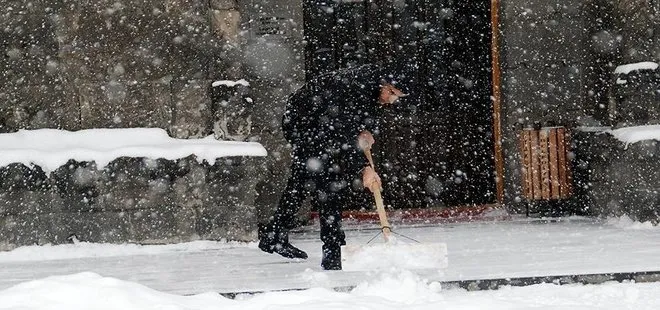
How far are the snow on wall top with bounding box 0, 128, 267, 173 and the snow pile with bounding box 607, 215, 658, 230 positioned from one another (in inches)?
139

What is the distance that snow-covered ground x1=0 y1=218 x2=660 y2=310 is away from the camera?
164 inches

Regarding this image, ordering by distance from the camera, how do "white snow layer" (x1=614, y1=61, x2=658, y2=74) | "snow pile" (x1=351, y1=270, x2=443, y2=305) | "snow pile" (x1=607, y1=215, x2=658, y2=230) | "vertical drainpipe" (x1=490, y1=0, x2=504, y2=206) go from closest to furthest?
"snow pile" (x1=351, y1=270, x2=443, y2=305), "snow pile" (x1=607, y1=215, x2=658, y2=230), "white snow layer" (x1=614, y1=61, x2=658, y2=74), "vertical drainpipe" (x1=490, y1=0, x2=504, y2=206)

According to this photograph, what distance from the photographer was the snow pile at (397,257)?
15.9ft

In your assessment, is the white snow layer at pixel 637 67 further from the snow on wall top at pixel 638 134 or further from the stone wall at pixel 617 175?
the stone wall at pixel 617 175

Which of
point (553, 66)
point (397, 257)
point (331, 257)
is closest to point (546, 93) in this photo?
point (553, 66)

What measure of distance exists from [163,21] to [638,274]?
181 inches

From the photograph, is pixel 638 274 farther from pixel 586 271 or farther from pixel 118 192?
pixel 118 192

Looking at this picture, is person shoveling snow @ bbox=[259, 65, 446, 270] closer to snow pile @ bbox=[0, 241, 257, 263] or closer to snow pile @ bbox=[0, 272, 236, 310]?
snow pile @ bbox=[0, 272, 236, 310]

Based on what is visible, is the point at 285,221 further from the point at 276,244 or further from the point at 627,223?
the point at 627,223

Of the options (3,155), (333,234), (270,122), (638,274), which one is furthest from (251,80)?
(638,274)

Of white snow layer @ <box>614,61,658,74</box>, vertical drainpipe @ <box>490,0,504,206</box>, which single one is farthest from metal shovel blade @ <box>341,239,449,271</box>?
vertical drainpipe @ <box>490,0,504,206</box>

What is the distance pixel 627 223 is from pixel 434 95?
258 centimetres

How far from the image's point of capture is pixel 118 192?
6.96 m

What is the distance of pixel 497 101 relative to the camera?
8906 millimetres
